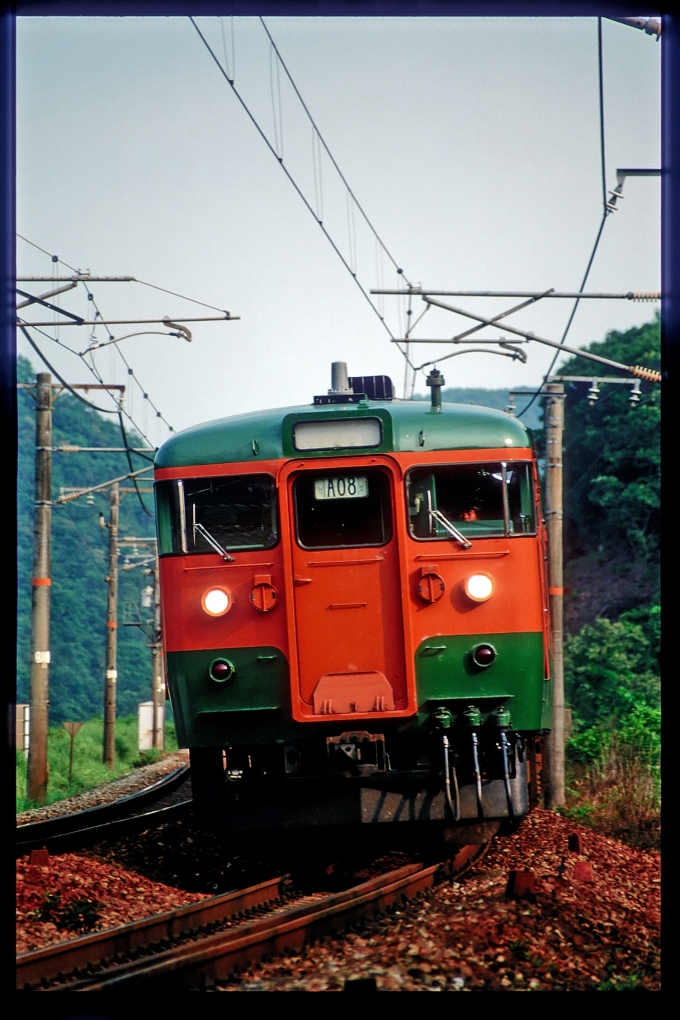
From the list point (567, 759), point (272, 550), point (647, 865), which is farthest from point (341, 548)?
point (567, 759)

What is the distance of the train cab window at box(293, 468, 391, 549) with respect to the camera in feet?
29.2

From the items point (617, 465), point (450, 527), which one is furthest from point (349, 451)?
point (617, 465)

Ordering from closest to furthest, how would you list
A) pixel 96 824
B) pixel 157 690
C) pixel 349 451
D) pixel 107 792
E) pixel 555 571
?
1. pixel 349 451
2. pixel 96 824
3. pixel 555 571
4. pixel 107 792
5. pixel 157 690

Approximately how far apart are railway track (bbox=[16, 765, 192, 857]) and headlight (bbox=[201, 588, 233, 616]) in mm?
3368

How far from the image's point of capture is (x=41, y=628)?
1756 centimetres

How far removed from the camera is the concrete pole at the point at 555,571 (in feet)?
50.1

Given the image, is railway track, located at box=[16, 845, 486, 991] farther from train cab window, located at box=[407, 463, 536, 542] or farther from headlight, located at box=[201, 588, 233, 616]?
train cab window, located at box=[407, 463, 536, 542]

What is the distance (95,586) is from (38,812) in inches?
1861

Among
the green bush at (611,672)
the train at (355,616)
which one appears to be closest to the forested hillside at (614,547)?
the green bush at (611,672)

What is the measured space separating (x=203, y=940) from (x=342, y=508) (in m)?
3.26

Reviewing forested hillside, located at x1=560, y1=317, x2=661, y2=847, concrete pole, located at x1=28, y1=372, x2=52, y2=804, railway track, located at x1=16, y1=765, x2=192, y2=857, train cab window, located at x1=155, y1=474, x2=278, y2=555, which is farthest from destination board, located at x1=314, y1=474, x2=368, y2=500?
forested hillside, located at x1=560, y1=317, x2=661, y2=847

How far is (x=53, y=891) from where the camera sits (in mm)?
8758

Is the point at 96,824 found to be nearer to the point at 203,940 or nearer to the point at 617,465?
the point at 203,940

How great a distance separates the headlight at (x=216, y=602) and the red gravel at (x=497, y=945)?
2373 millimetres
